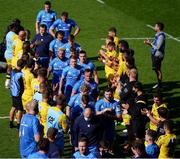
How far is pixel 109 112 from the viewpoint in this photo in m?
15.1

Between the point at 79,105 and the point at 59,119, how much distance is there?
1333mm

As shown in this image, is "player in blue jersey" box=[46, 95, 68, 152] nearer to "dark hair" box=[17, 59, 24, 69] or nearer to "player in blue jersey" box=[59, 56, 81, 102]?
"dark hair" box=[17, 59, 24, 69]

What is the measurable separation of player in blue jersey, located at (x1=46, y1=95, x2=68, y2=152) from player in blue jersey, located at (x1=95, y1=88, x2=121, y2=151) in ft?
3.72

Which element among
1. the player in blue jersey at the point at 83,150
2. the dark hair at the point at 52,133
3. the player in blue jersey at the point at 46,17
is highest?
the player in blue jersey at the point at 46,17

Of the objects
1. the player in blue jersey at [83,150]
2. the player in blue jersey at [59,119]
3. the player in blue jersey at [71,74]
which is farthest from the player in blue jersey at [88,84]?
the player in blue jersey at [83,150]

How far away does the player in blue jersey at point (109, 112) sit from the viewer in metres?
15.1


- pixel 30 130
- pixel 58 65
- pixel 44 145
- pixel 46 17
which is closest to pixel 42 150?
pixel 44 145

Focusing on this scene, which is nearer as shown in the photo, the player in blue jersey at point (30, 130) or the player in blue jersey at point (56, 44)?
the player in blue jersey at point (30, 130)

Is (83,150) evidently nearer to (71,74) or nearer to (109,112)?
(109,112)

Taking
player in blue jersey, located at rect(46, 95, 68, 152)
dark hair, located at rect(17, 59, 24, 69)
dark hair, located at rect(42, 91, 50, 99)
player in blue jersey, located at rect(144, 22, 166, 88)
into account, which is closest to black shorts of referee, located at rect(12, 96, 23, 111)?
dark hair, located at rect(17, 59, 24, 69)

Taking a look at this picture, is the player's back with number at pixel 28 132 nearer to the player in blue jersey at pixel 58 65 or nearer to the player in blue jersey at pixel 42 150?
the player in blue jersey at pixel 42 150

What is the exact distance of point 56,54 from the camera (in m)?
19.8

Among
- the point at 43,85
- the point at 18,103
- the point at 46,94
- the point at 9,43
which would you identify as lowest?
the point at 18,103

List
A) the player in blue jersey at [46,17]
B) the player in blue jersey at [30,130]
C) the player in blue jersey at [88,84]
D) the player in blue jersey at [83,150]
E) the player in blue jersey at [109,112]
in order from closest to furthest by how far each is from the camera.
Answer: the player in blue jersey at [83,150] < the player in blue jersey at [30,130] < the player in blue jersey at [109,112] < the player in blue jersey at [88,84] < the player in blue jersey at [46,17]
